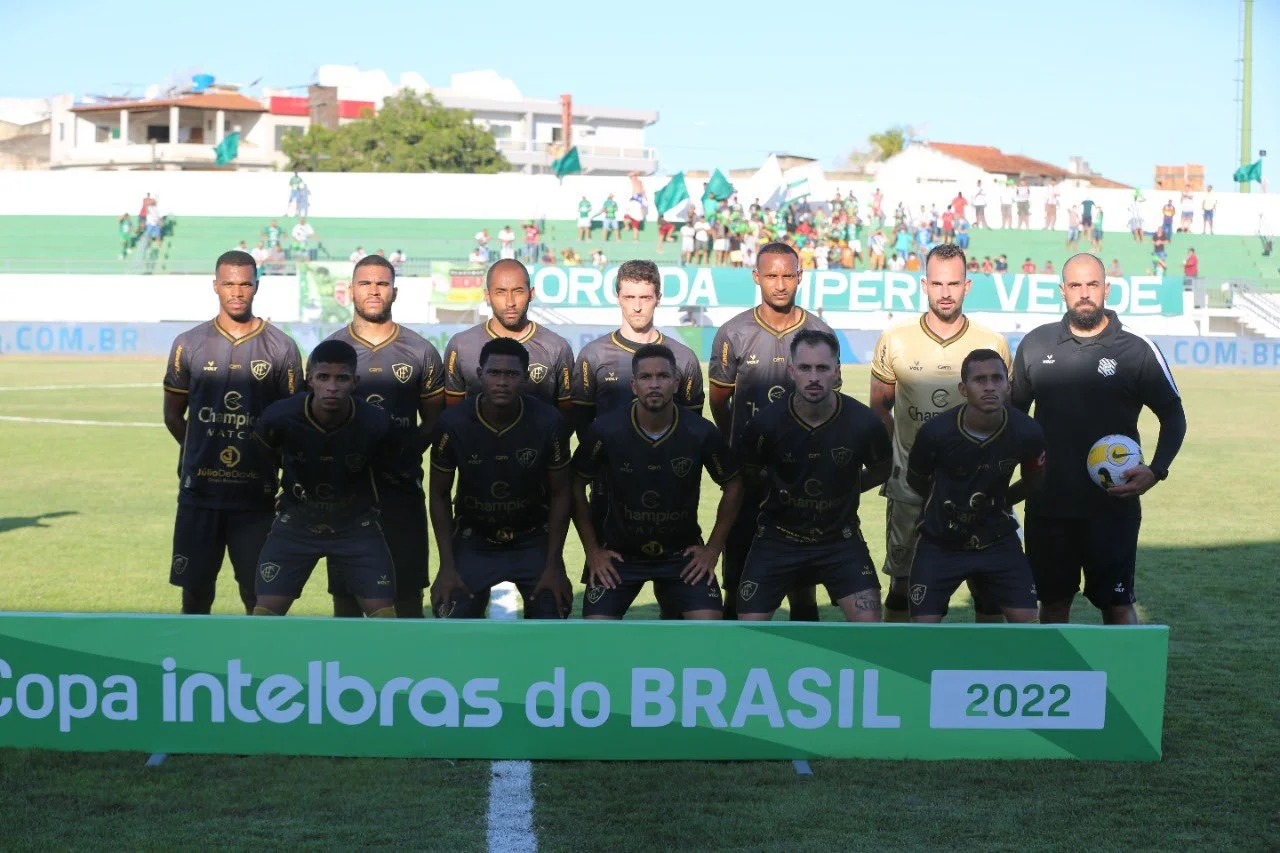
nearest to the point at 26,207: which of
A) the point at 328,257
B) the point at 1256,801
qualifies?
the point at 328,257

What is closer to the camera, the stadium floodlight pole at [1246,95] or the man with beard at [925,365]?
the man with beard at [925,365]

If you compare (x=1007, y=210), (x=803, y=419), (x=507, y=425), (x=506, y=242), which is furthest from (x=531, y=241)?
(x=803, y=419)

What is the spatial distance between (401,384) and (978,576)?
3.02m

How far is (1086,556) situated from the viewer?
7.11 metres

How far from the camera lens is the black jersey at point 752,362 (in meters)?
7.67

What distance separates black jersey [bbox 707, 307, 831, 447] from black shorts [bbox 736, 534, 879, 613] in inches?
38.4

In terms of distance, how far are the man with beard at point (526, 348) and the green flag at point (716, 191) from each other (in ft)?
124

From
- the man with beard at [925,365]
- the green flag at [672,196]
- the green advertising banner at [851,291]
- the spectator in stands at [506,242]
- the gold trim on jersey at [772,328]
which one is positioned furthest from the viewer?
the green flag at [672,196]

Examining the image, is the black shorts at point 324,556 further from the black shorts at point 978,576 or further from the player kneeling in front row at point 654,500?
the black shorts at point 978,576

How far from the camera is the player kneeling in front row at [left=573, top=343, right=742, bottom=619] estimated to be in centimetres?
676

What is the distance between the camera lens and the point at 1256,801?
18.7ft

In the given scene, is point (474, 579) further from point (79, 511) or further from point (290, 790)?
point (79, 511)

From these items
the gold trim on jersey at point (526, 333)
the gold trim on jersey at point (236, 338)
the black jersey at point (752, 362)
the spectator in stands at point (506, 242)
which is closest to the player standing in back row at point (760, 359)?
the black jersey at point (752, 362)

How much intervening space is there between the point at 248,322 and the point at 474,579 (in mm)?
1809
